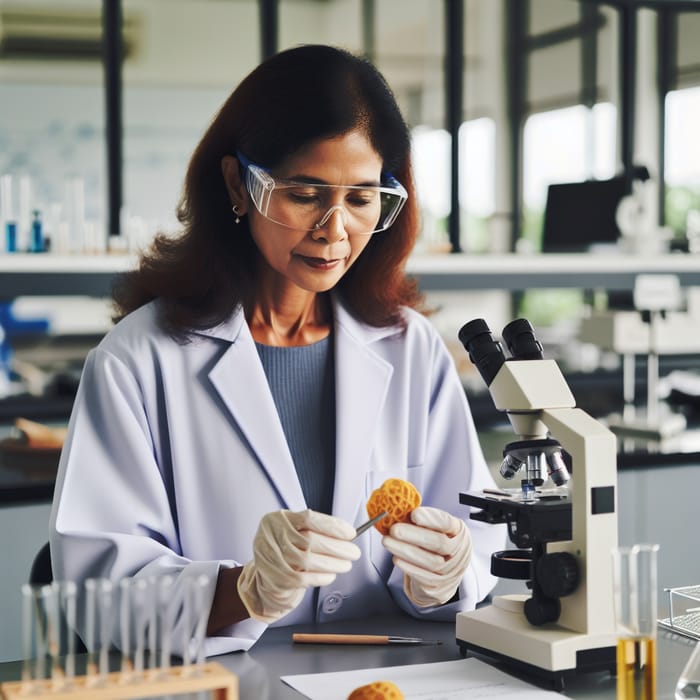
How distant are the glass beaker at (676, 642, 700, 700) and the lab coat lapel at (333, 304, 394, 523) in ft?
2.31

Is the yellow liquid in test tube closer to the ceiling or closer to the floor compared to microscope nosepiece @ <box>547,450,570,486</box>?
closer to the floor

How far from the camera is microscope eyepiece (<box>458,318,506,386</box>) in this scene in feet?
4.78

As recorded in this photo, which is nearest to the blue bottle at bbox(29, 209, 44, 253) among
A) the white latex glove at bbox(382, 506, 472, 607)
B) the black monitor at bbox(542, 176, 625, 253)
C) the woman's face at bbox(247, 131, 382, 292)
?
the woman's face at bbox(247, 131, 382, 292)

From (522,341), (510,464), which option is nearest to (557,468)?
(510,464)

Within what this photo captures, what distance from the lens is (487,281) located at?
424 cm

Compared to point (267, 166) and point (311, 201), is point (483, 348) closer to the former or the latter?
point (311, 201)

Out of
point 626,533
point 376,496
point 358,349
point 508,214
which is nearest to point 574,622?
point 376,496

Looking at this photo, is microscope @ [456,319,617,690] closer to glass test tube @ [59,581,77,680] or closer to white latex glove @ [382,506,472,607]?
white latex glove @ [382,506,472,607]

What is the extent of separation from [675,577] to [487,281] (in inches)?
55.3

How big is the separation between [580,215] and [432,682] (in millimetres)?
3468

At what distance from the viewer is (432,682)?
136 centimetres

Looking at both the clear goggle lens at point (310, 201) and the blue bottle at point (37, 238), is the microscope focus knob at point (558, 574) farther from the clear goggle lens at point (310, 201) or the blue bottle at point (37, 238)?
the blue bottle at point (37, 238)

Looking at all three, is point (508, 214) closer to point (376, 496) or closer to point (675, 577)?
point (675, 577)

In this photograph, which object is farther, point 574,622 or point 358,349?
point 358,349
